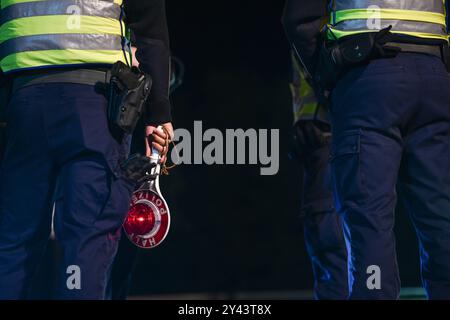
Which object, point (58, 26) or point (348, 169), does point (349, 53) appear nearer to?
point (348, 169)

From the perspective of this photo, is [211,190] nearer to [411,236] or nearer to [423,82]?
[411,236]

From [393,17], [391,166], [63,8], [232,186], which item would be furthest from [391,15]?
[232,186]

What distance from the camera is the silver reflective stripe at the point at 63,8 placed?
216cm

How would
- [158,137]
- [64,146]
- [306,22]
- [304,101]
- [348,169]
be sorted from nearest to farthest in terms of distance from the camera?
[64,146]
[348,169]
[158,137]
[306,22]
[304,101]

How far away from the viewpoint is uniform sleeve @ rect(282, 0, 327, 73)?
2.42m

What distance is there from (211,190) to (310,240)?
59.2 inches

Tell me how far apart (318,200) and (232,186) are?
1486 mm

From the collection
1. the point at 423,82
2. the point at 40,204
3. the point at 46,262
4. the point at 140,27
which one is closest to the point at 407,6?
the point at 423,82

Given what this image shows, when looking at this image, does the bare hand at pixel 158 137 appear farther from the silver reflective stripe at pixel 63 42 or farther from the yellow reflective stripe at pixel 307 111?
the yellow reflective stripe at pixel 307 111

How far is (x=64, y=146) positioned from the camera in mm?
2100

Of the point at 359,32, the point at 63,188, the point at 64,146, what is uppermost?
the point at 359,32

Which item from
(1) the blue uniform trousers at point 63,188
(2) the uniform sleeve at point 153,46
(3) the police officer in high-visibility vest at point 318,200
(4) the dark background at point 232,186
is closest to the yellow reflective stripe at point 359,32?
(2) the uniform sleeve at point 153,46

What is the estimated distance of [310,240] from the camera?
128 inches

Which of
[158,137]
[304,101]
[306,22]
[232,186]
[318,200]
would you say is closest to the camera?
[158,137]
